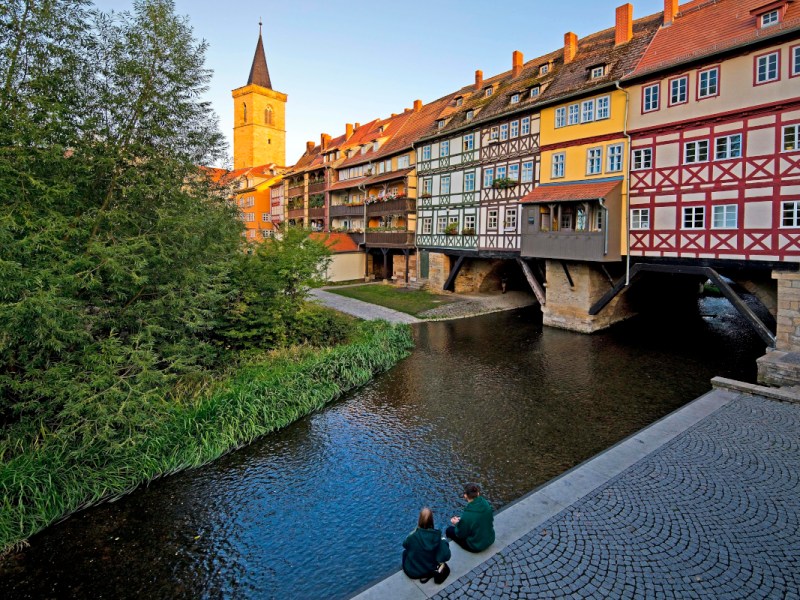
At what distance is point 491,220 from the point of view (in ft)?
77.7

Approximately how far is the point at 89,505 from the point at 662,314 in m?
23.4

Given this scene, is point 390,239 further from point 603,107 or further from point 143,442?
point 143,442

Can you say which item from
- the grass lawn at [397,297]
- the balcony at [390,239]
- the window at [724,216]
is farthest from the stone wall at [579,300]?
the balcony at [390,239]

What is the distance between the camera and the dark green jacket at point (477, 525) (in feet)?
18.3

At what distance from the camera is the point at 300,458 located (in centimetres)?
950

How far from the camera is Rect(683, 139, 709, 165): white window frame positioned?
49.4 ft

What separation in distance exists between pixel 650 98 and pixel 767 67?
334 centimetres

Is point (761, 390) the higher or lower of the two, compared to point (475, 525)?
higher

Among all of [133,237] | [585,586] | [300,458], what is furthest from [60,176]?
[585,586]

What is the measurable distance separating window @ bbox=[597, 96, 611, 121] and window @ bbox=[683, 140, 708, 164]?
3293 mm

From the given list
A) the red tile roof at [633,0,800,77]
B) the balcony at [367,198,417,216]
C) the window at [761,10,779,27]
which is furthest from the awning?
the balcony at [367,198,417,216]

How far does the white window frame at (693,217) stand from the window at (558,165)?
530 cm

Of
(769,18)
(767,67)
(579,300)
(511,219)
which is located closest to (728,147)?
(767,67)

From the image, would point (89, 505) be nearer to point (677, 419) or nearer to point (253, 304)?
point (253, 304)
